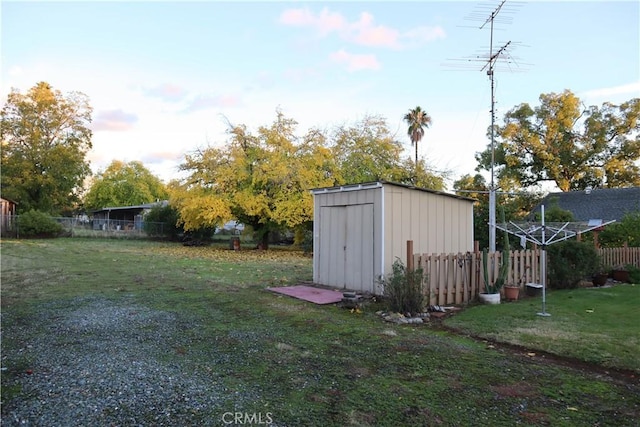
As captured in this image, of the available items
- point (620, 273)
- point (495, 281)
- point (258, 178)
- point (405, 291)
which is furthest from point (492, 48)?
point (258, 178)

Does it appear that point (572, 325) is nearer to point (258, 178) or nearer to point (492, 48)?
point (492, 48)

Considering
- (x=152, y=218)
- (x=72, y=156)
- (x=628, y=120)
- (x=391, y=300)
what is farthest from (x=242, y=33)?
(x=628, y=120)

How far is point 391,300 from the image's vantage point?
22.9 feet

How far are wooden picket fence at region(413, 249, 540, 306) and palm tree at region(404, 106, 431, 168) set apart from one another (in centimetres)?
2896

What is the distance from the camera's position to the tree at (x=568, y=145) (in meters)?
30.9

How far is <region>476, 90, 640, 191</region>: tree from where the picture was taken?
101 feet

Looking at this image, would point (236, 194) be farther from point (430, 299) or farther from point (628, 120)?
point (628, 120)

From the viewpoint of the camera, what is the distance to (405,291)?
22.4ft

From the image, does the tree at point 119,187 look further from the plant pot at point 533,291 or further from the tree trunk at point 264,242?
the plant pot at point 533,291

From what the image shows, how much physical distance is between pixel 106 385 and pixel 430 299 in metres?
5.54

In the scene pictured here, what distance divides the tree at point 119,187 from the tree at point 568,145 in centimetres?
4368

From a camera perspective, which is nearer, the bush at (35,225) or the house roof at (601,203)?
the house roof at (601,203)

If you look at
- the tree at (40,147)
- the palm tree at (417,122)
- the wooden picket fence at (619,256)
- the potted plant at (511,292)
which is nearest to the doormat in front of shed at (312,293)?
the potted plant at (511,292)

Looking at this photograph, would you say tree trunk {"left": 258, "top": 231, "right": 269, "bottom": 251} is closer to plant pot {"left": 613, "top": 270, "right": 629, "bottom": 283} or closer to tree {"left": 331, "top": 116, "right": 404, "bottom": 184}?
tree {"left": 331, "top": 116, "right": 404, "bottom": 184}
